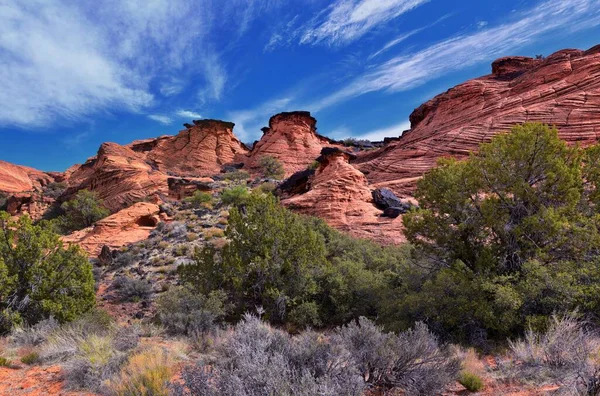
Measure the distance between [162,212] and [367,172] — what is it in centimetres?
1908

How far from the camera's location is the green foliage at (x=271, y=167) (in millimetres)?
42219

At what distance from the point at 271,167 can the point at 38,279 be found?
36161 millimetres

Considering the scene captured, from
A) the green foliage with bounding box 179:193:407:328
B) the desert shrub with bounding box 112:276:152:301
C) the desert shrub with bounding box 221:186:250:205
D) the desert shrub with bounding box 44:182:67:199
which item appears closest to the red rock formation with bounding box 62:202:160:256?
the desert shrub with bounding box 221:186:250:205

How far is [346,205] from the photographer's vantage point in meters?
21.3

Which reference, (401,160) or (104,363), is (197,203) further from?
(104,363)

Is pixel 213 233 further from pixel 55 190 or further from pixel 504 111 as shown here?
pixel 55 190

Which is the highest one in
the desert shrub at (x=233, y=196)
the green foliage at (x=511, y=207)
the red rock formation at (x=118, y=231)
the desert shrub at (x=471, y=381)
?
the desert shrub at (x=233, y=196)

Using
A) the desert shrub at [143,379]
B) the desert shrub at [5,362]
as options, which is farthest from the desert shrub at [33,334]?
the desert shrub at [143,379]

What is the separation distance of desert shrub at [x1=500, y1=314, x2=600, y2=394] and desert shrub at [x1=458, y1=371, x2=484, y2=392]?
1.41 feet

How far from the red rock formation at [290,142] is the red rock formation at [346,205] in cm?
2189

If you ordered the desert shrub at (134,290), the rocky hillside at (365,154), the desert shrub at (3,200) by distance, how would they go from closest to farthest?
the desert shrub at (134,290)
the rocky hillside at (365,154)
the desert shrub at (3,200)

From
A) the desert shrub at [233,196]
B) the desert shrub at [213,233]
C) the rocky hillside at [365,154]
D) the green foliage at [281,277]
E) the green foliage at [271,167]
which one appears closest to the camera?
the green foliage at [281,277]

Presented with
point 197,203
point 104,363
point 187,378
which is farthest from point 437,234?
point 197,203

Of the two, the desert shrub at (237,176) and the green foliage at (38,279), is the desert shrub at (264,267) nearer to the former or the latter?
the green foliage at (38,279)
